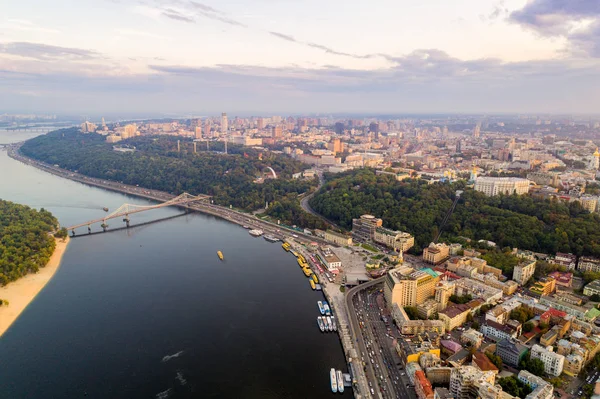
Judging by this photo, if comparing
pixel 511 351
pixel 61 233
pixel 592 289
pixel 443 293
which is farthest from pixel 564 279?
pixel 61 233

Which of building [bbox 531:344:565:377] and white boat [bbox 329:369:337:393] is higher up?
building [bbox 531:344:565:377]

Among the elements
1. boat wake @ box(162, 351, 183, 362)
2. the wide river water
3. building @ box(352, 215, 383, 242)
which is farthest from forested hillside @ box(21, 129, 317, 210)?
boat wake @ box(162, 351, 183, 362)

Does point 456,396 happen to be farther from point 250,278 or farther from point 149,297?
point 149,297

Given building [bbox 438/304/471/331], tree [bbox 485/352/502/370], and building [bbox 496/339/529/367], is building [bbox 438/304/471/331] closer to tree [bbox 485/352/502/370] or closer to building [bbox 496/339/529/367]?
building [bbox 496/339/529/367]

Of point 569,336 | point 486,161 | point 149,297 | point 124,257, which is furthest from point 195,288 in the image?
A: point 486,161

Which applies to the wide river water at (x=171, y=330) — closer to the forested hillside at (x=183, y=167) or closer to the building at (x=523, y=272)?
the building at (x=523, y=272)

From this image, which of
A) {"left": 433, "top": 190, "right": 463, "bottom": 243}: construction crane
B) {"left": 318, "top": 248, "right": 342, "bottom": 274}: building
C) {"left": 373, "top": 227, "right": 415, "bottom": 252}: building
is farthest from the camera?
{"left": 433, "top": 190, "right": 463, "bottom": 243}: construction crane

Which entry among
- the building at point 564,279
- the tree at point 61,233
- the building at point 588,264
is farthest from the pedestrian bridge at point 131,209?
the building at point 588,264
